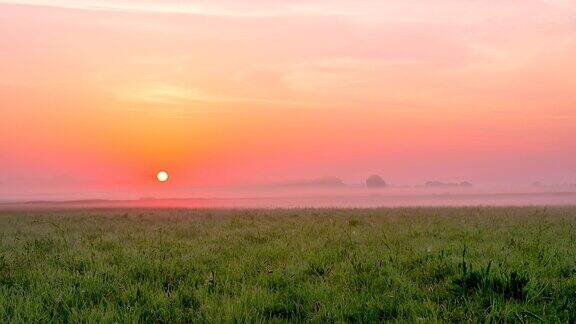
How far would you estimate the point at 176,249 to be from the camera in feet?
37.6

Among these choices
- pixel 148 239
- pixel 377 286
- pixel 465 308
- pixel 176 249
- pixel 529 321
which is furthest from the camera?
pixel 148 239

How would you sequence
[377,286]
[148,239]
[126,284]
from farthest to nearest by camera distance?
[148,239], [126,284], [377,286]

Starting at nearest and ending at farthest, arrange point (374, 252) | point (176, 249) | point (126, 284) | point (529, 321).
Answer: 1. point (529, 321)
2. point (126, 284)
3. point (374, 252)
4. point (176, 249)

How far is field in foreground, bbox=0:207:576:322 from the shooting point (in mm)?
6527

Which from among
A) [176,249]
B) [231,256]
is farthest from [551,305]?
[176,249]

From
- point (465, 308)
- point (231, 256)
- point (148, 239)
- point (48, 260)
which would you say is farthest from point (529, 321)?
point (148, 239)

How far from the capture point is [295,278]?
831cm

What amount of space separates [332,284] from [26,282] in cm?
570

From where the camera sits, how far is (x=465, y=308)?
21.1 feet

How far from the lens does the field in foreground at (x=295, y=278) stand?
6527 millimetres

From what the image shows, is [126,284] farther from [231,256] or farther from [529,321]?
[529,321]

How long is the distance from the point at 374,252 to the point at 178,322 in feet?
16.8

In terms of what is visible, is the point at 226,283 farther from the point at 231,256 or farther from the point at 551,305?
the point at 551,305

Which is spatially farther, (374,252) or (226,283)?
(374,252)
